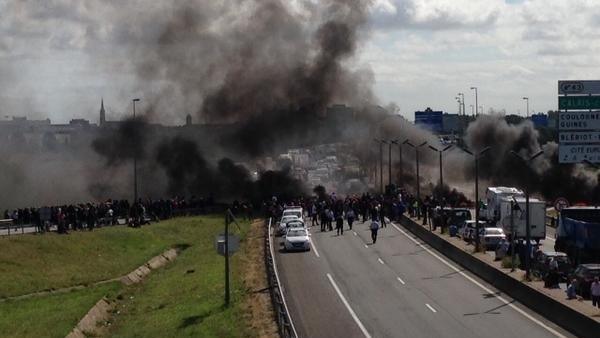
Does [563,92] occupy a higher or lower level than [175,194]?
higher

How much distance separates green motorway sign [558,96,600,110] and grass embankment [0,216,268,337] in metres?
16.9

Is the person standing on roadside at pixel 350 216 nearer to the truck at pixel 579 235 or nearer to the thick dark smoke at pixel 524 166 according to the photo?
the truck at pixel 579 235

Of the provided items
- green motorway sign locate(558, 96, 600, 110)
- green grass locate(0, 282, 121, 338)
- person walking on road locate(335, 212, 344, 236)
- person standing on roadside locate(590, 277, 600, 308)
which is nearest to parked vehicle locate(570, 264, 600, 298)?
person standing on roadside locate(590, 277, 600, 308)

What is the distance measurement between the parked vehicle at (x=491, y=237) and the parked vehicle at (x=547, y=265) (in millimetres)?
8694

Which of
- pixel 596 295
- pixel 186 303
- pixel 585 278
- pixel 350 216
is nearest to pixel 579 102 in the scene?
pixel 585 278

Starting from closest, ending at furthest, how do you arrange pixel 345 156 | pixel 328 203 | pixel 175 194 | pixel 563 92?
pixel 563 92 < pixel 328 203 < pixel 175 194 < pixel 345 156

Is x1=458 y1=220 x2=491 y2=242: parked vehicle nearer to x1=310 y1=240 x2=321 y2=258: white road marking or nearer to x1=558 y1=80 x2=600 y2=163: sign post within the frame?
x1=310 y1=240 x2=321 y2=258: white road marking

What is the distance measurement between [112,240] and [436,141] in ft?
218

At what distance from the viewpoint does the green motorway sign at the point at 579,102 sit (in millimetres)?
45969

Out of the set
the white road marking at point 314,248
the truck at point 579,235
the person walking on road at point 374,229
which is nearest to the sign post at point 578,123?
the truck at point 579,235

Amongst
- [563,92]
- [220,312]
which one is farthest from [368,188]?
[220,312]

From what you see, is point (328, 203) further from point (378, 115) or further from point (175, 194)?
point (378, 115)

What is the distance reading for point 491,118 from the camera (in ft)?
390

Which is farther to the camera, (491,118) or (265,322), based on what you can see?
(491,118)
